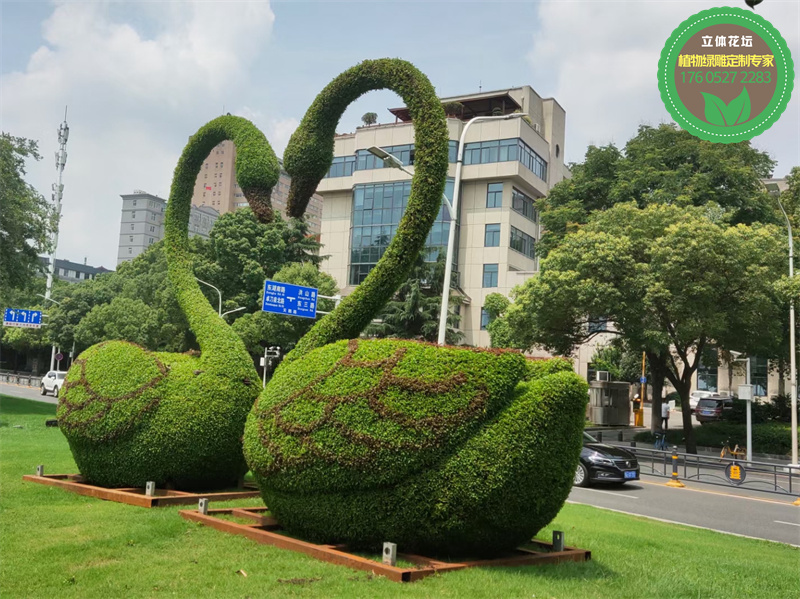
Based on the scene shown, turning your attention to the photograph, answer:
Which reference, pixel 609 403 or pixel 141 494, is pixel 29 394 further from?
pixel 141 494

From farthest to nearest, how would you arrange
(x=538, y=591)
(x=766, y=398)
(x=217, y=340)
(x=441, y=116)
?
(x=766, y=398) → (x=217, y=340) → (x=441, y=116) → (x=538, y=591)

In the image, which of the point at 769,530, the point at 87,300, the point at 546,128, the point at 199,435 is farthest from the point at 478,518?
the point at 87,300

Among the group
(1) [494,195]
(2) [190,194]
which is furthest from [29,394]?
(2) [190,194]

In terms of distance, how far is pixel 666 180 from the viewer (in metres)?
29.4

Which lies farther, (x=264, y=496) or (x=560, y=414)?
(x=264, y=496)

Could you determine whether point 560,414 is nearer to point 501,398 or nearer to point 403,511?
point 501,398

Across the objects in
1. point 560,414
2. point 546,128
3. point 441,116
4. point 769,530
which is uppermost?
point 546,128

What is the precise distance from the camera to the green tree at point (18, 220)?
79.2 ft

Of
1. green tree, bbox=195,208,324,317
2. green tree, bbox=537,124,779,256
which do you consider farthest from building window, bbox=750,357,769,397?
green tree, bbox=195,208,324,317

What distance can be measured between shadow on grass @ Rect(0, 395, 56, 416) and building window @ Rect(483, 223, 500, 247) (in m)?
27.2

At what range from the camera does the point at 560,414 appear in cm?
617

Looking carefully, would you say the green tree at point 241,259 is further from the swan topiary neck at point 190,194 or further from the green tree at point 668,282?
the swan topiary neck at point 190,194

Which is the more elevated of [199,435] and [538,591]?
[199,435]

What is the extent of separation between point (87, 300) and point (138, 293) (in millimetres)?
5732
